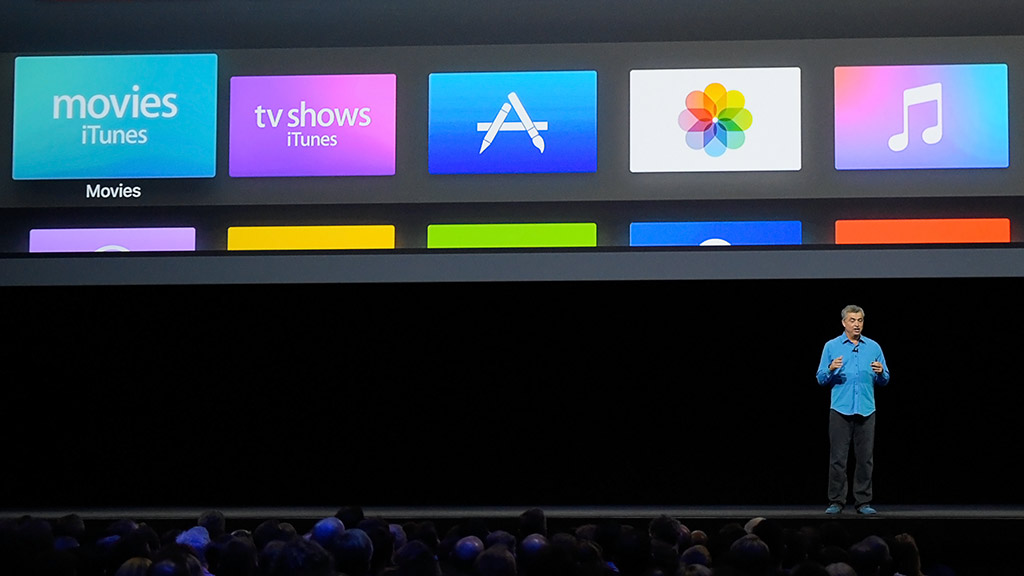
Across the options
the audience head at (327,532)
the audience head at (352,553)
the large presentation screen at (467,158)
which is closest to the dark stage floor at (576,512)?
the large presentation screen at (467,158)

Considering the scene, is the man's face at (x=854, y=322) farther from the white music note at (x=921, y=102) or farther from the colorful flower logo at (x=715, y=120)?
the colorful flower logo at (x=715, y=120)

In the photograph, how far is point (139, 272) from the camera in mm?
6602

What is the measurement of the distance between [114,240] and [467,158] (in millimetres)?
1886

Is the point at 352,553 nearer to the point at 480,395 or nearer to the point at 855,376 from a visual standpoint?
the point at 855,376

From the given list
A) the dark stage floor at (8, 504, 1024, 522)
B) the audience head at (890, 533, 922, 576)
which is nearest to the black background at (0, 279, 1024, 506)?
the dark stage floor at (8, 504, 1024, 522)

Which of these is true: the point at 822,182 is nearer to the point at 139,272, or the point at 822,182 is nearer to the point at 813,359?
the point at 813,359

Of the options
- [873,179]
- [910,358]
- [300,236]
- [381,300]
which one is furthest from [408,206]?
[910,358]

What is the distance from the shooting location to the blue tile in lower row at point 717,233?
649cm

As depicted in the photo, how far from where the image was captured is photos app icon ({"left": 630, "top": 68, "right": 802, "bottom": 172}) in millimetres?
6426

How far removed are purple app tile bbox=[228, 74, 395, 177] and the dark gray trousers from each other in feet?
8.71

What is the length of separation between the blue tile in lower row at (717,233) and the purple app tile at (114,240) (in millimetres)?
2343

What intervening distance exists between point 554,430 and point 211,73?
2.87 meters

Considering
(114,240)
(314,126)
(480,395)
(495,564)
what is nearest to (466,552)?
(495,564)

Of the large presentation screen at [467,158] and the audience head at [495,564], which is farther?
the large presentation screen at [467,158]
